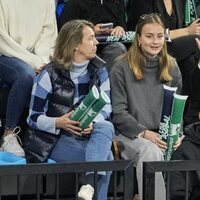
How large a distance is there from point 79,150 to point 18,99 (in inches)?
28.4

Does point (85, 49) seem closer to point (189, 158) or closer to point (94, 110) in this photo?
point (94, 110)

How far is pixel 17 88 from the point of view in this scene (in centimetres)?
491

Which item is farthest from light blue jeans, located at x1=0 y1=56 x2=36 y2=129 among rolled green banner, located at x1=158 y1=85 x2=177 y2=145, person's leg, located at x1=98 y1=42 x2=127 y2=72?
rolled green banner, located at x1=158 y1=85 x2=177 y2=145

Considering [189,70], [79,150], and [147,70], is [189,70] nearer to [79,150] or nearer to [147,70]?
[147,70]

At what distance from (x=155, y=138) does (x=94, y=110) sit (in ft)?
2.21

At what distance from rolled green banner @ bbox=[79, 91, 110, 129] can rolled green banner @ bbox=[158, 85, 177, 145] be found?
387 millimetres

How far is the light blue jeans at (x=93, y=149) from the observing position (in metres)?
4.27

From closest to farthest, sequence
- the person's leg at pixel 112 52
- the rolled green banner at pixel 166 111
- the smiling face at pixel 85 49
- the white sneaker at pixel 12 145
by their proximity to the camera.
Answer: the rolled green banner at pixel 166 111 < the white sneaker at pixel 12 145 < the smiling face at pixel 85 49 < the person's leg at pixel 112 52

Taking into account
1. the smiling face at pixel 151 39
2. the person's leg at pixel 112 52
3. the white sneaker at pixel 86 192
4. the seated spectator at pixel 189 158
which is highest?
the smiling face at pixel 151 39

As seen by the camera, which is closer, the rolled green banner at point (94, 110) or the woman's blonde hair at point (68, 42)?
the rolled green banner at point (94, 110)

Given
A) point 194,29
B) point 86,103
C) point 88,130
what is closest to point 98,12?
point 194,29

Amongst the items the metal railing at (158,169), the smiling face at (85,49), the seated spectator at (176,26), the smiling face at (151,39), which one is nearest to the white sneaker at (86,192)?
the metal railing at (158,169)

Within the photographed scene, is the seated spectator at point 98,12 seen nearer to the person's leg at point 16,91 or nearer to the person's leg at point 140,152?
the person's leg at point 16,91

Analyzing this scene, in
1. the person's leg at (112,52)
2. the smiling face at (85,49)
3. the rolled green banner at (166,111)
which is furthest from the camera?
the person's leg at (112,52)
